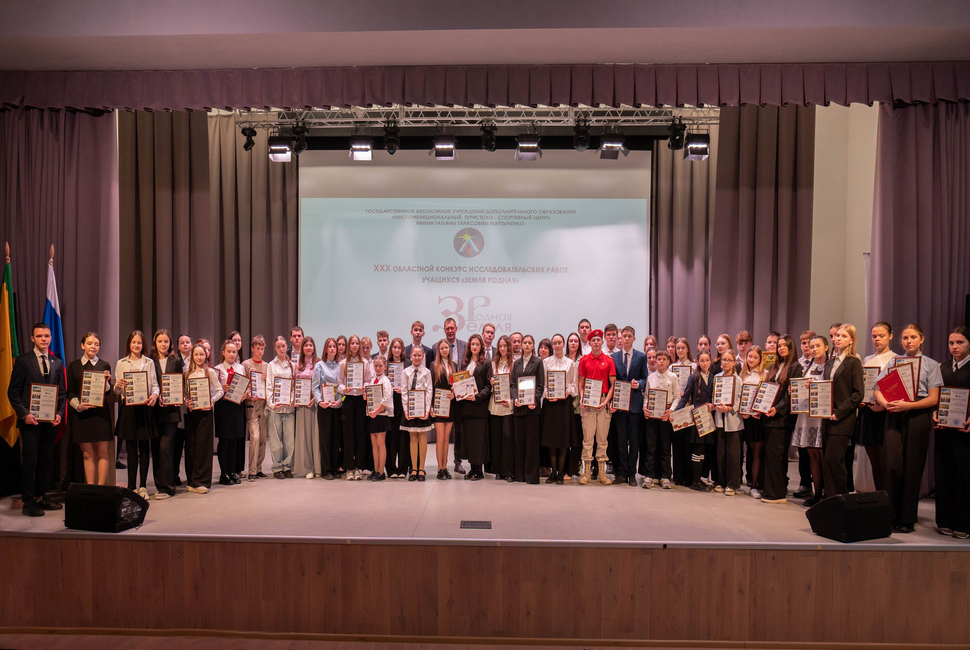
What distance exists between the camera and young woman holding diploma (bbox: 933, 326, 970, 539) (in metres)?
4.38

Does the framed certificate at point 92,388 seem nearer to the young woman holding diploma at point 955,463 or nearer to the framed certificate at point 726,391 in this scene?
the framed certificate at point 726,391

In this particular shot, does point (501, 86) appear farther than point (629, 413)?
No

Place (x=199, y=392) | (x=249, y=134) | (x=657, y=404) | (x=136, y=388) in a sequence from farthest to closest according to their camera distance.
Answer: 1. (x=249, y=134)
2. (x=657, y=404)
3. (x=199, y=392)
4. (x=136, y=388)

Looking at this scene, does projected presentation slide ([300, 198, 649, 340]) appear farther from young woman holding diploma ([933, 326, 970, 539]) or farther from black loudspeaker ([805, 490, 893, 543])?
black loudspeaker ([805, 490, 893, 543])

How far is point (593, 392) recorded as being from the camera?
5.92m

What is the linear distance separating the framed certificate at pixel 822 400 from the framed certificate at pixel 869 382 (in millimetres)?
222

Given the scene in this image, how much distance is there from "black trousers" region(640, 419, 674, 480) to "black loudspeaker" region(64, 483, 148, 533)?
4.17 meters

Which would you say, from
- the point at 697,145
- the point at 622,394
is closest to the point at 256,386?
the point at 622,394

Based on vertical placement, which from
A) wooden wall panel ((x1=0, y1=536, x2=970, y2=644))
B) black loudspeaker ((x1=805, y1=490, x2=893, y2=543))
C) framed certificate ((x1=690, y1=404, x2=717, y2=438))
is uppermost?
framed certificate ((x1=690, y1=404, x2=717, y2=438))

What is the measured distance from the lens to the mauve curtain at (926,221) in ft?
18.3

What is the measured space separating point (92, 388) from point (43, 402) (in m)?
0.33

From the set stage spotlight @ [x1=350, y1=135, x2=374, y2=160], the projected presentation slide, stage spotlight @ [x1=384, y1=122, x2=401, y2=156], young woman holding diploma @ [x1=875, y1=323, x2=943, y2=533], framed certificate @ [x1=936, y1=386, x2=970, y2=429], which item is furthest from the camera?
the projected presentation slide

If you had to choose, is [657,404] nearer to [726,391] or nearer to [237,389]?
[726,391]

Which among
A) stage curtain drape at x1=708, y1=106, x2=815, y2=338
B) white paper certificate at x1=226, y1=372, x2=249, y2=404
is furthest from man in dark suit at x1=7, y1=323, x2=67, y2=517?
stage curtain drape at x1=708, y1=106, x2=815, y2=338
